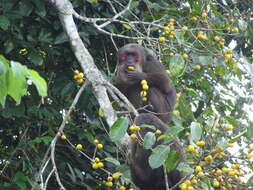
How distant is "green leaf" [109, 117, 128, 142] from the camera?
4.12 m

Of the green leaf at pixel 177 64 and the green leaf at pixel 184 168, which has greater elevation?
the green leaf at pixel 177 64

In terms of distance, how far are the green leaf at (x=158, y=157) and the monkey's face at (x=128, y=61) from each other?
267 cm

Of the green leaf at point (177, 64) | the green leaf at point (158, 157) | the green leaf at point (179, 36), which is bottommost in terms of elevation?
the green leaf at point (158, 157)

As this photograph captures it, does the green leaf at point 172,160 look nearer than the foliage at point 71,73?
Yes

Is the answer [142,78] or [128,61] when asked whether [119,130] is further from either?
[128,61]

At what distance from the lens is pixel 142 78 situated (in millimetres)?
6680

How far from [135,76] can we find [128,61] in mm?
328

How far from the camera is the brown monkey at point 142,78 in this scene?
666cm

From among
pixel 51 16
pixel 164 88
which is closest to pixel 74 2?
pixel 51 16

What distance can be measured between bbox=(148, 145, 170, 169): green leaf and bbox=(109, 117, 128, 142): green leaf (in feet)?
0.99

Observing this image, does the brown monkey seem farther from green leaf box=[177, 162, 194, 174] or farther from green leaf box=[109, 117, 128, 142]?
green leaf box=[177, 162, 194, 174]

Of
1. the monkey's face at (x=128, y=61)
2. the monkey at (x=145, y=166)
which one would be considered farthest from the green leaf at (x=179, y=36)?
the monkey's face at (x=128, y=61)

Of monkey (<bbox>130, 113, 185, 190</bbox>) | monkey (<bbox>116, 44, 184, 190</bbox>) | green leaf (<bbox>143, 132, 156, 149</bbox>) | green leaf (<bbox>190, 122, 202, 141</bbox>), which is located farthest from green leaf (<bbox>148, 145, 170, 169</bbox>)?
monkey (<bbox>116, 44, 184, 190</bbox>)

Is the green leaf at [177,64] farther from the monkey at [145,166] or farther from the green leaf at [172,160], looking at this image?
the green leaf at [172,160]
